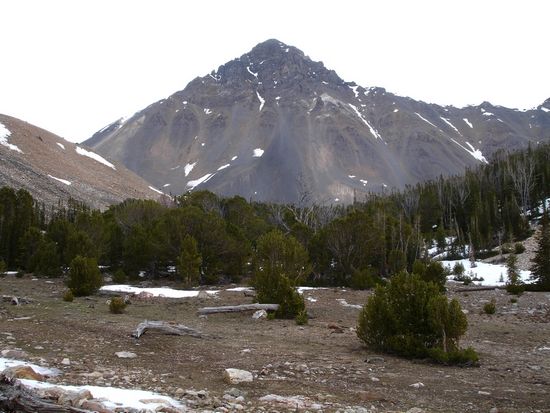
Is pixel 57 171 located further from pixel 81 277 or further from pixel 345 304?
pixel 345 304

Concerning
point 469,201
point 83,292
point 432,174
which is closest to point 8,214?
point 83,292

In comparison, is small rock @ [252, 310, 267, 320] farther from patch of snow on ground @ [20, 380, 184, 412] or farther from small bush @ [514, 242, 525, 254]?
small bush @ [514, 242, 525, 254]

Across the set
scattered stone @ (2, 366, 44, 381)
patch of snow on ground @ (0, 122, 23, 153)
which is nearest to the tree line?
scattered stone @ (2, 366, 44, 381)

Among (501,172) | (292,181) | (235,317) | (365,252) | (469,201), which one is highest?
(292,181)

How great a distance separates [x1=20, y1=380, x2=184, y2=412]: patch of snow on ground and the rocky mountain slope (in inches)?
2611

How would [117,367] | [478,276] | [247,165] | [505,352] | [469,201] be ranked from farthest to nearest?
[247,165]
[469,201]
[478,276]
[505,352]
[117,367]

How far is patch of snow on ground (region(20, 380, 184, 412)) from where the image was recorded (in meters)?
5.50

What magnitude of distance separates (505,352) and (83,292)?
1700cm

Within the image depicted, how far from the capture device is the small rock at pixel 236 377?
754 centimetres

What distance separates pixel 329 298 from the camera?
2355 cm

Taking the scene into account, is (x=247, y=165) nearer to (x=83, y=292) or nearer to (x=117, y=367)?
(x=83, y=292)

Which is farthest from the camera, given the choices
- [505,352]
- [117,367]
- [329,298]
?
[329,298]

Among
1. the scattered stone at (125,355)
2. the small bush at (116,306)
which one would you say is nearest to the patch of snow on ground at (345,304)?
the small bush at (116,306)

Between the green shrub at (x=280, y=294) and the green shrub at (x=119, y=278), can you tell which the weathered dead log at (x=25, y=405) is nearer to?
the green shrub at (x=280, y=294)
